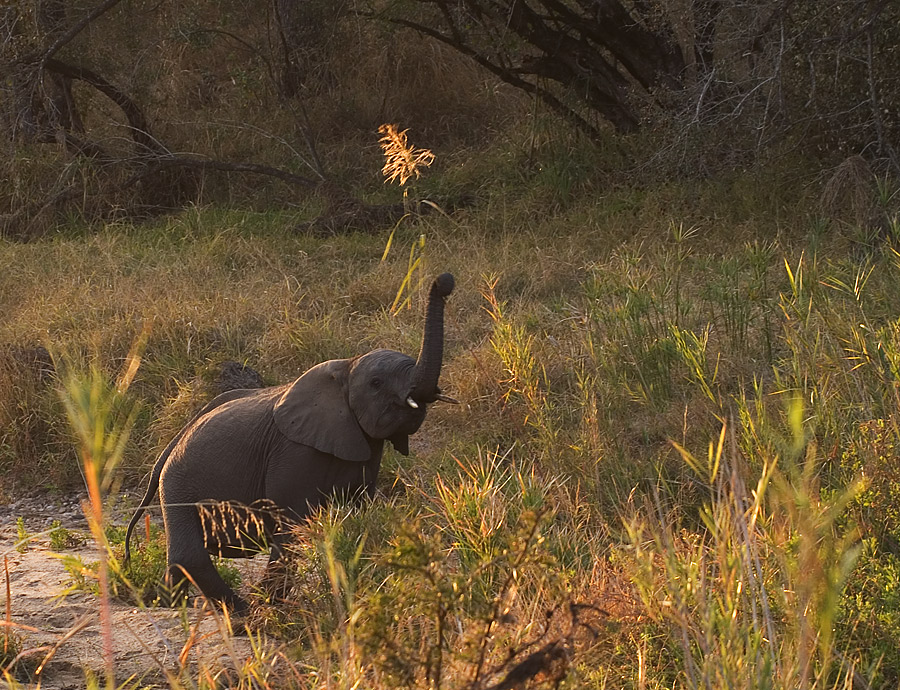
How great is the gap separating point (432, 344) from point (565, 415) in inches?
59.5

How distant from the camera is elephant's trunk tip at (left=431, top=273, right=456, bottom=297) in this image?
3.61 meters

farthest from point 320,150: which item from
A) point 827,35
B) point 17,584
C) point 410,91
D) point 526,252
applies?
point 17,584

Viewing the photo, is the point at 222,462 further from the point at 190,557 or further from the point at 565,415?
the point at 565,415

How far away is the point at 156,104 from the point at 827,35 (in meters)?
7.43

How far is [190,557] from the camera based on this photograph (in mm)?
3736

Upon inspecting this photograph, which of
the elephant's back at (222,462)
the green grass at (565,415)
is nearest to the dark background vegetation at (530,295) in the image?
the green grass at (565,415)

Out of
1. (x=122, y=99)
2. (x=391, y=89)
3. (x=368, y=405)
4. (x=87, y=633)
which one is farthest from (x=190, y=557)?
(x=391, y=89)

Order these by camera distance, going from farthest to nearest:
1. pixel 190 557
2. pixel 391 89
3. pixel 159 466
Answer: pixel 391 89
pixel 159 466
pixel 190 557

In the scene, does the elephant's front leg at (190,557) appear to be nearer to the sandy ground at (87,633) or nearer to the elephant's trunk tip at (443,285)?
the sandy ground at (87,633)

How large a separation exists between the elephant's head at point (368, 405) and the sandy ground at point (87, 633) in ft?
2.22

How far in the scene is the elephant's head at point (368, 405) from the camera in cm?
375

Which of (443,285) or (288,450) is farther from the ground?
(443,285)

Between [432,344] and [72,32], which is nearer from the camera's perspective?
[432,344]

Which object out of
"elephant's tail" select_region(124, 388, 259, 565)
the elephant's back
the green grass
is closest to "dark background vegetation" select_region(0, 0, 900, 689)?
the green grass
